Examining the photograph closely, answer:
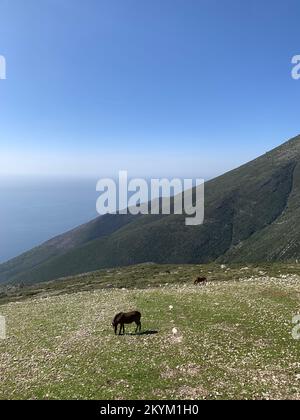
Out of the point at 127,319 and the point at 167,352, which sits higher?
the point at 127,319

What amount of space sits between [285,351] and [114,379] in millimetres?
10191

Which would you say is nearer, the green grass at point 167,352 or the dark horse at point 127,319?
the green grass at point 167,352

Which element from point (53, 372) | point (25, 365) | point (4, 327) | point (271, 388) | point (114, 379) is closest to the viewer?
point (271, 388)

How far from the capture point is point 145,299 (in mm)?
42625

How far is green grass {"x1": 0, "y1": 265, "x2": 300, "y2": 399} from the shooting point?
21.6 metres

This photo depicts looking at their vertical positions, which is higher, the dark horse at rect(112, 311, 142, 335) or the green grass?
the dark horse at rect(112, 311, 142, 335)

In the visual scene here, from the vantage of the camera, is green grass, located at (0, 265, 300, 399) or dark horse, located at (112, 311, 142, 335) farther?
dark horse, located at (112, 311, 142, 335)

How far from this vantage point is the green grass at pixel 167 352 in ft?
70.9

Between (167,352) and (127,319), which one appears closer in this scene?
(167,352)

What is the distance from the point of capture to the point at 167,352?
26000 millimetres

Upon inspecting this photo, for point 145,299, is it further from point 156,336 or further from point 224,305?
point 156,336

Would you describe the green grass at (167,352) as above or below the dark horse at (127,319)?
below
